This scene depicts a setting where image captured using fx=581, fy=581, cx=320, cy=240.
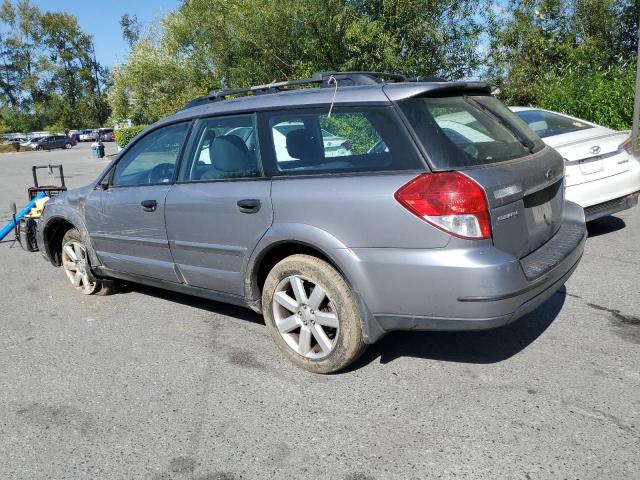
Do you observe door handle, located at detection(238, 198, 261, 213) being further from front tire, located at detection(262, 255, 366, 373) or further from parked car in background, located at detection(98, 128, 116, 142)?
parked car in background, located at detection(98, 128, 116, 142)

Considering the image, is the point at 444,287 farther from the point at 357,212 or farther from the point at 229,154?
the point at 229,154

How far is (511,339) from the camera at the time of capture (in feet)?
13.1

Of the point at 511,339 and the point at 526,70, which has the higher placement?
the point at 526,70

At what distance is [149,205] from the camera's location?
Result: 4.42 metres

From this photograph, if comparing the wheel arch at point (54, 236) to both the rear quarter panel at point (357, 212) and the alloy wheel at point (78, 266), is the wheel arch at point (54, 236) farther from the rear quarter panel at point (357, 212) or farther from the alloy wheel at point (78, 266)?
the rear quarter panel at point (357, 212)

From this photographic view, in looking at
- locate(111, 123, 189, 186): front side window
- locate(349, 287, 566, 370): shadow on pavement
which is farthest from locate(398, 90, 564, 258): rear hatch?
locate(111, 123, 189, 186): front side window

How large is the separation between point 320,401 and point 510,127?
2128mm

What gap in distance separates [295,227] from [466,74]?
13106mm

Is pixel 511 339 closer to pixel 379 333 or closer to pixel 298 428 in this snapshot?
pixel 379 333

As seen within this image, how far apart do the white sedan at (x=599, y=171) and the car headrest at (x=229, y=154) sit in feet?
11.6

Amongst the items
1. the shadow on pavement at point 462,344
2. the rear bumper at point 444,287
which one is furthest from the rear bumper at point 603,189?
the rear bumper at point 444,287

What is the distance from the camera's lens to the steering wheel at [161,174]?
4406mm

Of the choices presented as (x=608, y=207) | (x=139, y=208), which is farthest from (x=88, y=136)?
(x=608, y=207)

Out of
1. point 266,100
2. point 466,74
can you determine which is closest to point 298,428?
point 266,100
